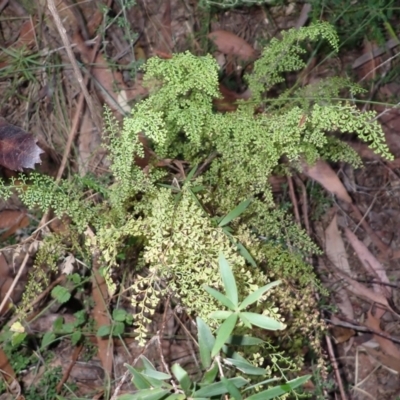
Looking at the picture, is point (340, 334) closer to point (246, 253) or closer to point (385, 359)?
point (385, 359)

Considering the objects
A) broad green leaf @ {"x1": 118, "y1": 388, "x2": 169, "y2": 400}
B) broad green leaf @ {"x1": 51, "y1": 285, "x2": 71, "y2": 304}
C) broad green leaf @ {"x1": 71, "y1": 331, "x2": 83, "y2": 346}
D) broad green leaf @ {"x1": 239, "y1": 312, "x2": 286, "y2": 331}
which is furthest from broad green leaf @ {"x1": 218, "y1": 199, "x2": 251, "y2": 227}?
broad green leaf @ {"x1": 71, "y1": 331, "x2": 83, "y2": 346}

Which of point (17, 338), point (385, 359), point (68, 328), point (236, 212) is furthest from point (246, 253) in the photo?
point (385, 359)

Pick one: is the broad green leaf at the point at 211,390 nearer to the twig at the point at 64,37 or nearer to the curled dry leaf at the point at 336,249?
the twig at the point at 64,37

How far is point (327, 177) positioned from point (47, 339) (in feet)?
→ 5.31

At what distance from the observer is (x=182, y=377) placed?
139 centimetres

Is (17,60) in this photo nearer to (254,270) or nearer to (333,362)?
(254,270)

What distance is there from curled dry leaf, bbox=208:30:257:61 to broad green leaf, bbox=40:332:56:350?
1.73 meters

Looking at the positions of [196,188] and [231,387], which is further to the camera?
[196,188]

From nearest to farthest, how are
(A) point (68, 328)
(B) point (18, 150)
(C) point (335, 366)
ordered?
1. (B) point (18, 150)
2. (A) point (68, 328)
3. (C) point (335, 366)

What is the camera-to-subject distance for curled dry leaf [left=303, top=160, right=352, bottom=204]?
284 cm

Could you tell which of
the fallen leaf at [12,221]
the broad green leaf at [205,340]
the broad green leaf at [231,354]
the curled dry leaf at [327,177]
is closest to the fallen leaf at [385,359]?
the curled dry leaf at [327,177]

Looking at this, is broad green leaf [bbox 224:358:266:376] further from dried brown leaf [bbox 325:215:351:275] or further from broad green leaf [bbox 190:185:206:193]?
dried brown leaf [bbox 325:215:351:275]

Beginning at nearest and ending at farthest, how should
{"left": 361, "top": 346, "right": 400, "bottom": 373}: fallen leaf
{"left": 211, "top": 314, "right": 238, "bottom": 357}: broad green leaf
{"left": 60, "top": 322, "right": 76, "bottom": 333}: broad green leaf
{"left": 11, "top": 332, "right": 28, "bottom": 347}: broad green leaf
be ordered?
{"left": 211, "top": 314, "right": 238, "bottom": 357}: broad green leaf → {"left": 11, "top": 332, "right": 28, "bottom": 347}: broad green leaf → {"left": 60, "top": 322, "right": 76, "bottom": 333}: broad green leaf → {"left": 361, "top": 346, "right": 400, "bottom": 373}: fallen leaf

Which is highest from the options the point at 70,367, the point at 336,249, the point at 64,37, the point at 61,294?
the point at 64,37
